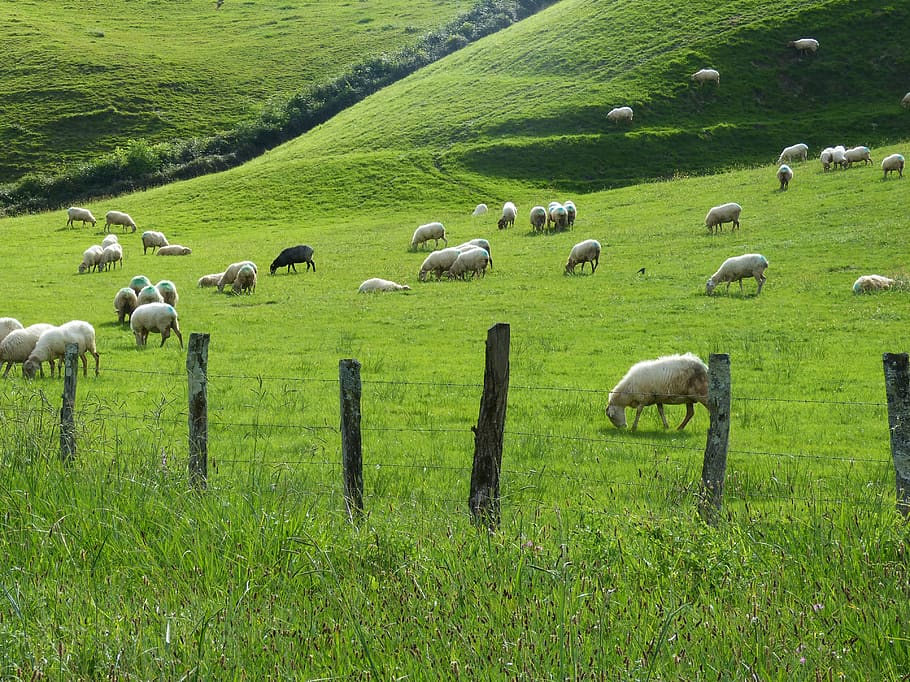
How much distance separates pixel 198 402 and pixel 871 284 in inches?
818

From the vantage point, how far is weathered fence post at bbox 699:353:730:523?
22.1 ft

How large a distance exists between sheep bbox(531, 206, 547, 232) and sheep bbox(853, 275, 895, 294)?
18.5 m

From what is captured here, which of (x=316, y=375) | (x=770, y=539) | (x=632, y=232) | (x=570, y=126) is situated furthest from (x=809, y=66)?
(x=770, y=539)

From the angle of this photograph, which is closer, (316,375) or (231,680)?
(231,680)

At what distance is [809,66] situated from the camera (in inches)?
2618

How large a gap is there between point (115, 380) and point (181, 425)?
196 inches

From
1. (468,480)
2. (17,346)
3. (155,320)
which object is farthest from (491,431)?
(155,320)

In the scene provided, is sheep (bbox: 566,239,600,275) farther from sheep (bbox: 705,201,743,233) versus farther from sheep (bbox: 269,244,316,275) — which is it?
sheep (bbox: 269,244,316,275)

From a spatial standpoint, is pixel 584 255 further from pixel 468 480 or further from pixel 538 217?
pixel 468 480

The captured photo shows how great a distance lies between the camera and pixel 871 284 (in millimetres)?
23516

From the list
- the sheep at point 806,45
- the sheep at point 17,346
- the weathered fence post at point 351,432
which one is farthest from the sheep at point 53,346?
the sheep at point 806,45

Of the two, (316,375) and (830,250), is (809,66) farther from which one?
(316,375)

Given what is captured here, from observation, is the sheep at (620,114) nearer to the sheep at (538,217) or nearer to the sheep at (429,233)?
the sheep at (538,217)

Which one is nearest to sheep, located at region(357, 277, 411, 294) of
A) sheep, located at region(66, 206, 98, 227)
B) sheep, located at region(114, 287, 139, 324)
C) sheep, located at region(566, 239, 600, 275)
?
sheep, located at region(566, 239, 600, 275)
